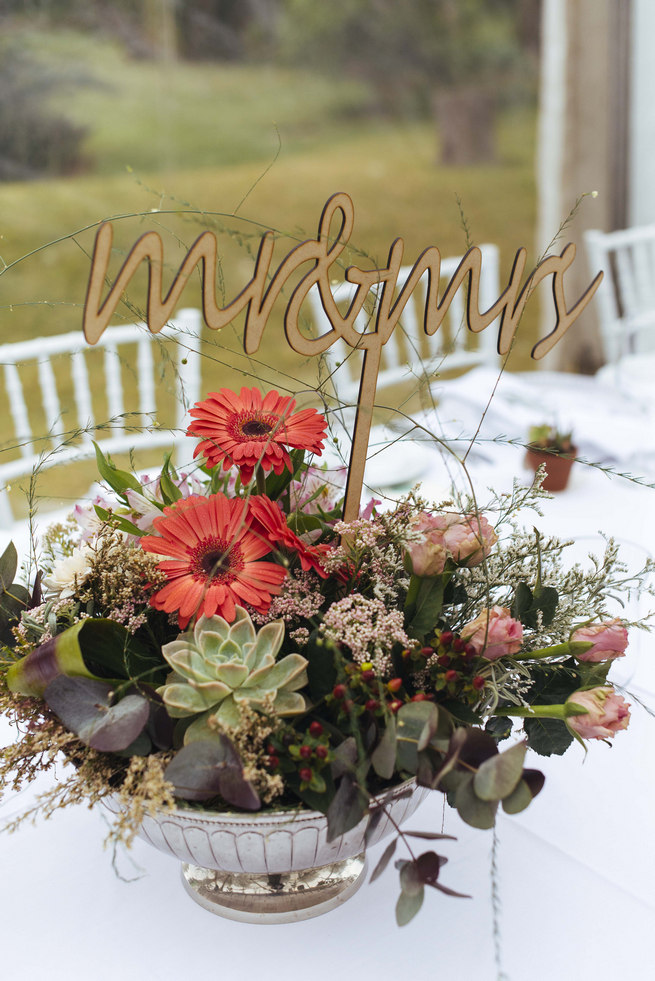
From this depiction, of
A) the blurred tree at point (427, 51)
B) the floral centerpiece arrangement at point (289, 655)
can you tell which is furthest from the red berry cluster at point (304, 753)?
the blurred tree at point (427, 51)

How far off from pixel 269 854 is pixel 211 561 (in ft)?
0.60

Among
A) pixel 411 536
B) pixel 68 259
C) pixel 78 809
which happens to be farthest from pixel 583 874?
pixel 68 259

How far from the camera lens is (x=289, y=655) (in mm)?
530

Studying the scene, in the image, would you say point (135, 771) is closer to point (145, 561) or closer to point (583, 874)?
point (145, 561)

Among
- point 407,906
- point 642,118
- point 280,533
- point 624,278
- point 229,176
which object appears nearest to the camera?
point 407,906

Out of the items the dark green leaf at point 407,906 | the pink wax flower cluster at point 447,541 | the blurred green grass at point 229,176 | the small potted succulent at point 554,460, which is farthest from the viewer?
the blurred green grass at point 229,176

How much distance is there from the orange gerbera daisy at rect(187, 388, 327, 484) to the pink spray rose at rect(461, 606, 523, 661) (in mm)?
153

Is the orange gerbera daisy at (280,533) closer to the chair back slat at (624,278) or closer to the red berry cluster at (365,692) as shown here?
the red berry cluster at (365,692)

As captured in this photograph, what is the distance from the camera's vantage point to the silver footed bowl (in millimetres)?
510

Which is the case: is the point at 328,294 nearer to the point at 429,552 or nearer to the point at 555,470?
the point at 429,552

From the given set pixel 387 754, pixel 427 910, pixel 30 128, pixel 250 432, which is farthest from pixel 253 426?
pixel 30 128

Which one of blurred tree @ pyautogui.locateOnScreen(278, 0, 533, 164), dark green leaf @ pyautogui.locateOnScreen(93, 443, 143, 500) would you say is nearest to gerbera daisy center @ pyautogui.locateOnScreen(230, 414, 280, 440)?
dark green leaf @ pyautogui.locateOnScreen(93, 443, 143, 500)

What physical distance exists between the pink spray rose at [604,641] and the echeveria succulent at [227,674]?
0.19m

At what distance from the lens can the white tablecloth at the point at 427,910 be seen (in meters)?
0.58
